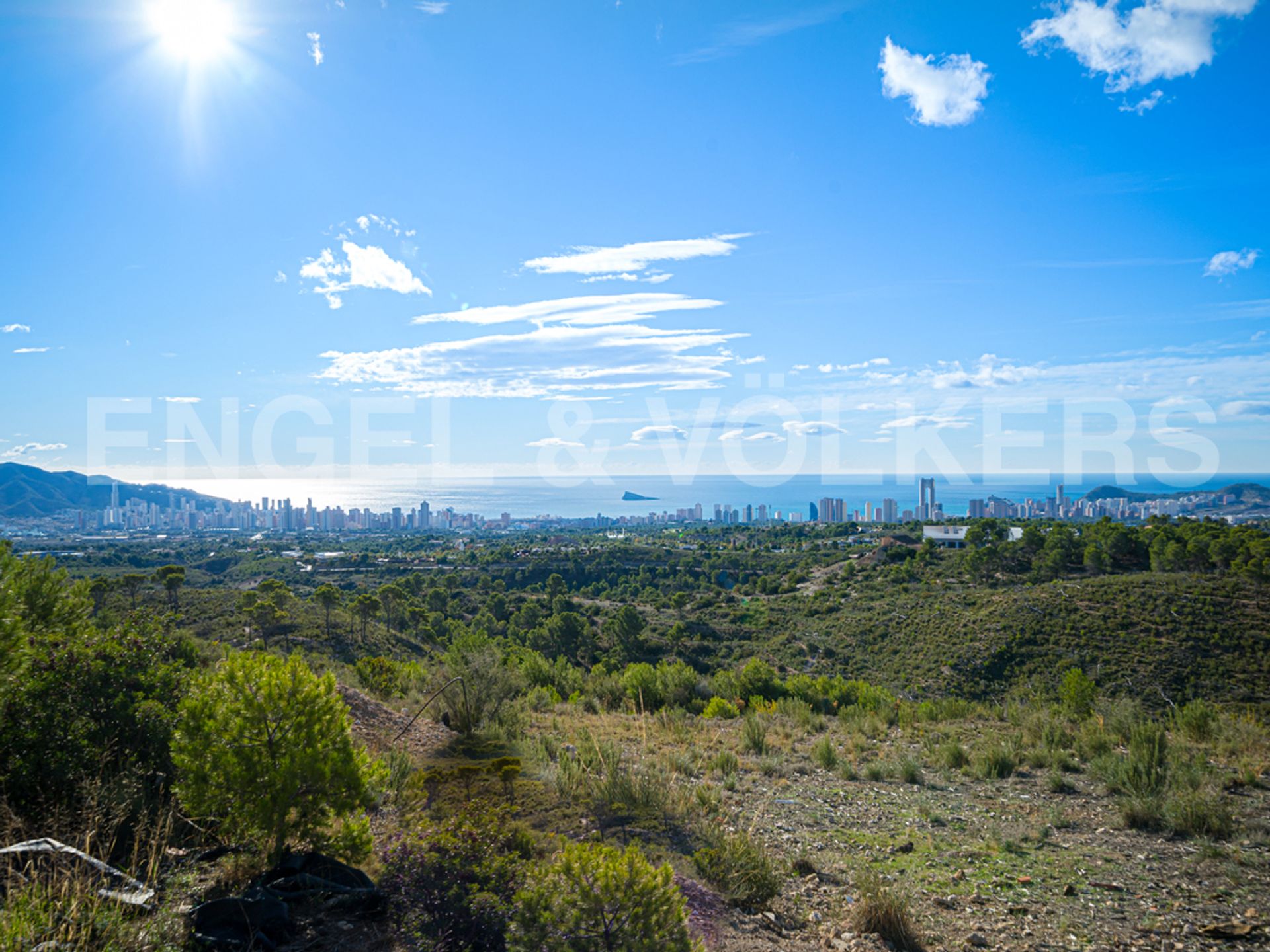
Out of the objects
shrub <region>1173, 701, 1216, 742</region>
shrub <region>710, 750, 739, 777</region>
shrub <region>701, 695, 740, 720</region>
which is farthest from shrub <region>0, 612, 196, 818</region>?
shrub <region>1173, 701, 1216, 742</region>

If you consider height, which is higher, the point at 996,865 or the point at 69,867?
the point at 69,867

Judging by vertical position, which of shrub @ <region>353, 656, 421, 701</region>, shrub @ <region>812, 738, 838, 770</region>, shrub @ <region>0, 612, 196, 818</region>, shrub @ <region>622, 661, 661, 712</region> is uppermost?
shrub @ <region>0, 612, 196, 818</region>

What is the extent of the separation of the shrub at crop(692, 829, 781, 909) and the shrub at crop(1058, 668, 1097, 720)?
25.8 feet

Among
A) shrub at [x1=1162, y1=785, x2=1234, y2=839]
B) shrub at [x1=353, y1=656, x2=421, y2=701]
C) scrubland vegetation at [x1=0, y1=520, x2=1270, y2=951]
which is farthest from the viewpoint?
shrub at [x1=353, y1=656, x2=421, y2=701]

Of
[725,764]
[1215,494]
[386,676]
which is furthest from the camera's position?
[1215,494]

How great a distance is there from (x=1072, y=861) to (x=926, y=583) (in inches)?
1371

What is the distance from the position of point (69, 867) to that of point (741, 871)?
388 centimetres

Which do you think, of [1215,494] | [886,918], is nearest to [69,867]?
[886,918]

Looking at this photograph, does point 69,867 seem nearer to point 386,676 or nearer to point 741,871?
point 741,871

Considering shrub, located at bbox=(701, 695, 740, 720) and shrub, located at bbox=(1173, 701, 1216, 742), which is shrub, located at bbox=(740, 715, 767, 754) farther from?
shrub, located at bbox=(1173, 701, 1216, 742)

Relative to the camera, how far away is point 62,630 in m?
5.19

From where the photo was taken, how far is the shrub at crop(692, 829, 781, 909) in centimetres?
409

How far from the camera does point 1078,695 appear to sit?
10602 millimetres

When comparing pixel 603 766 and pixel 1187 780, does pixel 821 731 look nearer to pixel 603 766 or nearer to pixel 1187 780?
pixel 1187 780
